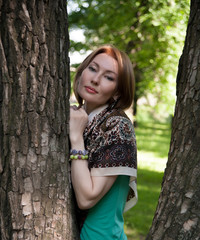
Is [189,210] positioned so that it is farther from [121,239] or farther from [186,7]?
[186,7]

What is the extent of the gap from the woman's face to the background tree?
17.1ft

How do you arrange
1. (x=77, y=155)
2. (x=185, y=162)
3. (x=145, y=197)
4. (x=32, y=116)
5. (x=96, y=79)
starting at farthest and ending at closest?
(x=145, y=197), (x=96, y=79), (x=77, y=155), (x=185, y=162), (x=32, y=116)

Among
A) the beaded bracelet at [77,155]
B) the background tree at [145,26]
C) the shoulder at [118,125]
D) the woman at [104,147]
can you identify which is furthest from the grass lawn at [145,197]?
the beaded bracelet at [77,155]

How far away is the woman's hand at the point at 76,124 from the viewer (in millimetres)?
1896

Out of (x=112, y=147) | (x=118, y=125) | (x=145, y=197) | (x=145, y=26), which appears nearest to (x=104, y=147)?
(x=112, y=147)

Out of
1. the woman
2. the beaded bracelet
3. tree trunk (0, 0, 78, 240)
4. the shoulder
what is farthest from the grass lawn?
tree trunk (0, 0, 78, 240)

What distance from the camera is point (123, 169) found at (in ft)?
6.12

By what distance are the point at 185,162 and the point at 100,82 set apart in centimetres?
73

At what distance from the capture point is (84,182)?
1.82m

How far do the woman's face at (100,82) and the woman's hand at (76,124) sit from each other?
150mm

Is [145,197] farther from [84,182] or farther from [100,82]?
[84,182]

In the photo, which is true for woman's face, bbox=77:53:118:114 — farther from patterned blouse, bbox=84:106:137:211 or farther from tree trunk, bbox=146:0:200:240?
tree trunk, bbox=146:0:200:240

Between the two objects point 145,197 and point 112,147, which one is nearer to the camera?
point 112,147

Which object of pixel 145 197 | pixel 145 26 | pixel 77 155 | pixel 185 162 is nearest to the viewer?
pixel 185 162
